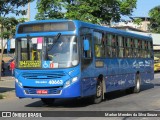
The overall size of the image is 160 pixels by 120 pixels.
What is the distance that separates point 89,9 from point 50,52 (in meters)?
18.2

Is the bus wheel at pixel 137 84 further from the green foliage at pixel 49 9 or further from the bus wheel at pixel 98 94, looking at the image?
the green foliage at pixel 49 9

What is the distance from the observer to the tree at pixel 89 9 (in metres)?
32.7

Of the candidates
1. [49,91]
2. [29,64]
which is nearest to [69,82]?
[49,91]

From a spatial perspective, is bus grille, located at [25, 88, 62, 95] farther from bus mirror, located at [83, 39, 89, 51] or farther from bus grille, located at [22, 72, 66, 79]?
bus mirror, located at [83, 39, 89, 51]

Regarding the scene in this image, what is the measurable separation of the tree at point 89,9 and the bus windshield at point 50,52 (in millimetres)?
16825

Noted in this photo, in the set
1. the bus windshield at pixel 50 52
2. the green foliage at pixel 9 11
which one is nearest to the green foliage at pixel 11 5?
the green foliage at pixel 9 11

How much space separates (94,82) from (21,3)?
1003 centimetres

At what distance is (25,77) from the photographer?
50.4 feet

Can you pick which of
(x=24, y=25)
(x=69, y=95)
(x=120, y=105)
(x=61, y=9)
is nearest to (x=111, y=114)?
(x=69, y=95)

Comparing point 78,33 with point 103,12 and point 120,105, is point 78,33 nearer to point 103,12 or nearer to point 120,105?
point 120,105

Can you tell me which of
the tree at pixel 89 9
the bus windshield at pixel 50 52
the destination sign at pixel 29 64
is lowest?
the destination sign at pixel 29 64

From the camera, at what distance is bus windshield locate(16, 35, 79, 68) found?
1493 cm

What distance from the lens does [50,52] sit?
49.5ft

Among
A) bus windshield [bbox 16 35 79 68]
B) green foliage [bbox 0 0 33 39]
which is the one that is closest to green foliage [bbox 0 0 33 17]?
green foliage [bbox 0 0 33 39]
